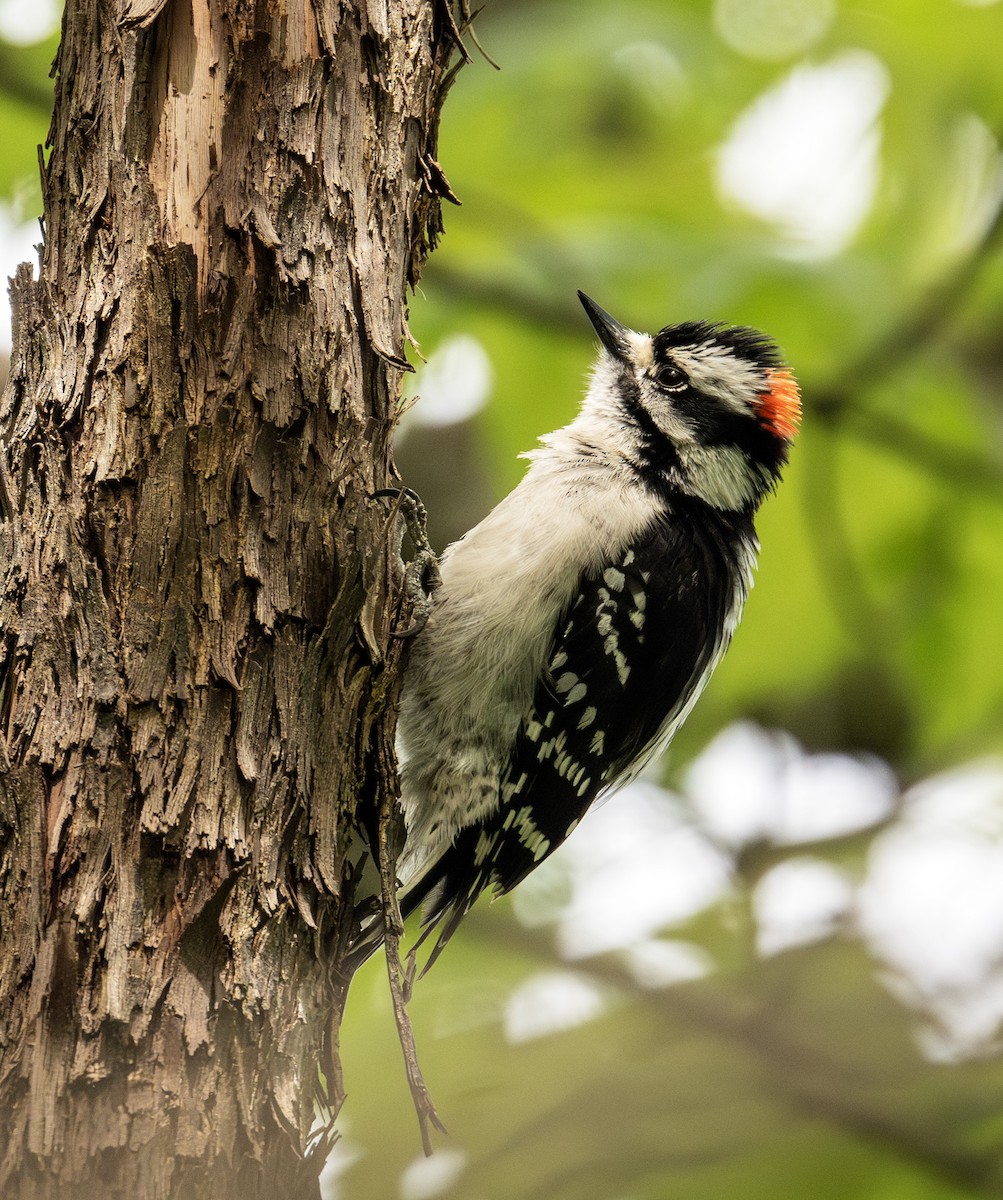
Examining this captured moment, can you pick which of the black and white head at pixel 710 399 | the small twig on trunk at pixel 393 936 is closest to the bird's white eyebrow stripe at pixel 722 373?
the black and white head at pixel 710 399

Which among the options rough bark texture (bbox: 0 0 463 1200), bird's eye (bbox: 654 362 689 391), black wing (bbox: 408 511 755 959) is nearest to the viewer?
rough bark texture (bbox: 0 0 463 1200)

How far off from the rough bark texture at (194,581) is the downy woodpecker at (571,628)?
1.12 metres

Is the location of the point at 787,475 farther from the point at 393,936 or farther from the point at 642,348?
the point at 393,936

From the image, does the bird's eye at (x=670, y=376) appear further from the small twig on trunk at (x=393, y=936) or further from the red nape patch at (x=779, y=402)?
the small twig on trunk at (x=393, y=936)

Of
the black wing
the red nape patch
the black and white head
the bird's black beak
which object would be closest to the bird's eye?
the black and white head

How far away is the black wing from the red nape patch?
0.45m

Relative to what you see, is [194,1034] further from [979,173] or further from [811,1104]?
[979,173]

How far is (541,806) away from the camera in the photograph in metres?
4.17

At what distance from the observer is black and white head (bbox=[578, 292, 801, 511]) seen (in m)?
4.48

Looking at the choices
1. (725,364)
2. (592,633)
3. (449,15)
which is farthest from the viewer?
(725,364)

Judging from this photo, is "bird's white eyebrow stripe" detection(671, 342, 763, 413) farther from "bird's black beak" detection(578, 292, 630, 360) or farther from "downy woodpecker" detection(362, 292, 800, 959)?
"bird's black beak" detection(578, 292, 630, 360)

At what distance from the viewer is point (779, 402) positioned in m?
4.52

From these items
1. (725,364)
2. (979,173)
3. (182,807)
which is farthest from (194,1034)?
(979,173)

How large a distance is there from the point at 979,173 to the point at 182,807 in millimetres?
3923
